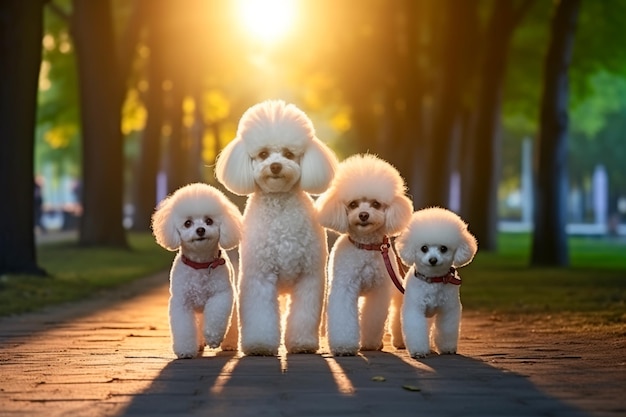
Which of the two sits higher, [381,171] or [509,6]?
[509,6]

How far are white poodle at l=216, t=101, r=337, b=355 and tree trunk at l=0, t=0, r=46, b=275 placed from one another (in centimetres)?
953

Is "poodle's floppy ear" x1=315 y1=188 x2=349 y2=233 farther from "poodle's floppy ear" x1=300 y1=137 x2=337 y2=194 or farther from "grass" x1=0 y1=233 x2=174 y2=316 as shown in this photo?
"grass" x1=0 y1=233 x2=174 y2=316

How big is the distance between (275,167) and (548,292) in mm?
8781

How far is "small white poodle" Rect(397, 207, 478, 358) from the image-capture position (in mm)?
9344

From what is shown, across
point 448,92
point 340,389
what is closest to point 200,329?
point 340,389

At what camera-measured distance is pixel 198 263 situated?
954 centimetres

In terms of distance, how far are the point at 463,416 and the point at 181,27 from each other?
114ft

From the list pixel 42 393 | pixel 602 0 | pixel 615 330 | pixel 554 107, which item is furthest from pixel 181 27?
pixel 42 393

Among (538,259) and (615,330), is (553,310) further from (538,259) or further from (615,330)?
(538,259)

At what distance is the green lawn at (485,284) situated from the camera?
48.4 feet

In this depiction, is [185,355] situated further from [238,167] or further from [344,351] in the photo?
[238,167]

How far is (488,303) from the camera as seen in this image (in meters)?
15.7

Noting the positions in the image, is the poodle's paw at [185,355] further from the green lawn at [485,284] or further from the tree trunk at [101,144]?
the tree trunk at [101,144]

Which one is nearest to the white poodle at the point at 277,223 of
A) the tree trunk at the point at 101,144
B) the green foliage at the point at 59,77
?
the tree trunk at the point at 101,144
